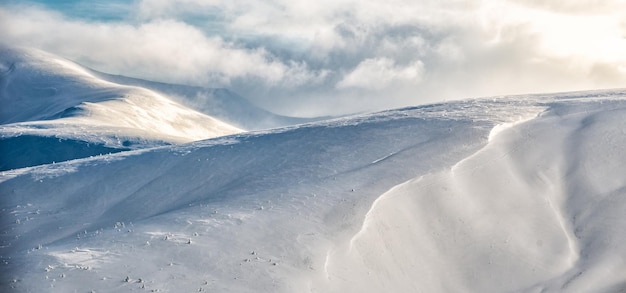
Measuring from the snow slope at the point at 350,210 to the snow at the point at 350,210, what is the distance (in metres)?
0.10

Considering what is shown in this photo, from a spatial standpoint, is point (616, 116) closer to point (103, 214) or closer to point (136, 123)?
point (103, 214)

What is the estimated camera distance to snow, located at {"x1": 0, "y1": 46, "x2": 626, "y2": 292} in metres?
27.2

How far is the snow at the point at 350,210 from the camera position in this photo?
2716 centimetres

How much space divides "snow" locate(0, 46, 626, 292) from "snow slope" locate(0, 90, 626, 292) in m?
0.10

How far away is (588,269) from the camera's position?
30516 millimetres

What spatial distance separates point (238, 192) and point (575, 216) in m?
17.6

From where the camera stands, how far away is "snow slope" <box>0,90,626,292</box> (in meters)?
27.2

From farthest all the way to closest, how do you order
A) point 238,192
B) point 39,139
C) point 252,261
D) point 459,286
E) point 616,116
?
point 39,139, point 616,116, point 238,192, point 459,286, point 252,261

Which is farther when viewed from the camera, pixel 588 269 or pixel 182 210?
pixel 182 210

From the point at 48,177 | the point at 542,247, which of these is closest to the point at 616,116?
the point at 542,247

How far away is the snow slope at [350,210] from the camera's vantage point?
27156mm

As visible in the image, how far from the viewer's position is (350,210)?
32656 millimetres

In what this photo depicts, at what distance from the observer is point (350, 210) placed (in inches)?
1286

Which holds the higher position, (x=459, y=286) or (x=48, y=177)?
(x=48, y=177)
